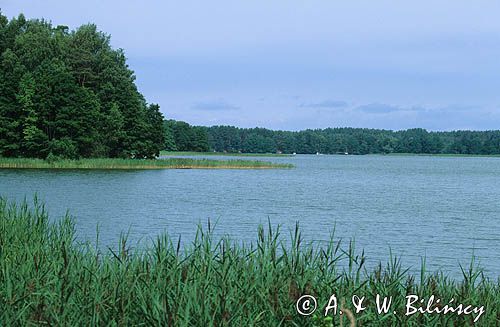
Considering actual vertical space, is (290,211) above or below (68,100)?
below

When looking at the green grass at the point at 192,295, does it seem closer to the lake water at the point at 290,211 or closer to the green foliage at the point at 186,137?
the lake water at the point at 290,211

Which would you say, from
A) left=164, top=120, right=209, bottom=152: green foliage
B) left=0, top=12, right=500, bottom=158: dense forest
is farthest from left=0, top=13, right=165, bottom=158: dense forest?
left=164, top=120, right=209, bottom=152: green foliage

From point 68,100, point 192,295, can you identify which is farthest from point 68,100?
point 192,295

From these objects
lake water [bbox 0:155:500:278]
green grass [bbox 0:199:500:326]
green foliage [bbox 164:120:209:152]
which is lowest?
lake water [bbox 0:155:500:278]

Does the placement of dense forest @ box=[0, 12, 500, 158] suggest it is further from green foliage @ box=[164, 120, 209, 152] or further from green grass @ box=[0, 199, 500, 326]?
green foliage @ box=[164, 120, 209, 152]

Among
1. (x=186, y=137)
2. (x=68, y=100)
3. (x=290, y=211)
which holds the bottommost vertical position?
(x=290, y=211)

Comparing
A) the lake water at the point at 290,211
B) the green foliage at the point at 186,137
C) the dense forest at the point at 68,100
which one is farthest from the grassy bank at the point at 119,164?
the green foliage at the point at 186,137

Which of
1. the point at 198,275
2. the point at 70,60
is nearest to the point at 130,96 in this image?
→ the point at 70,60

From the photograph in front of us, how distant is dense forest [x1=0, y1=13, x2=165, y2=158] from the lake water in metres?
10.1

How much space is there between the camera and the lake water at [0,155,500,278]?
923 inches

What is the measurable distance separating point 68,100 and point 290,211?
123ft

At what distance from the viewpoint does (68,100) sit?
65.6m

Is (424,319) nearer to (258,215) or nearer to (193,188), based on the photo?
(258,215)

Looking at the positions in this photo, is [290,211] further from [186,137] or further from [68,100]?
[186,137]
